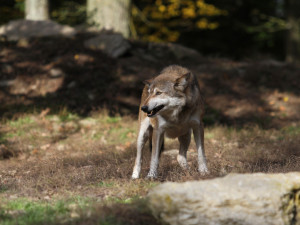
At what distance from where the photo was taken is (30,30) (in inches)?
675

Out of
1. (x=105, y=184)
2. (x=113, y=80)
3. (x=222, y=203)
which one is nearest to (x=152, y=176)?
(x=105, y=184)

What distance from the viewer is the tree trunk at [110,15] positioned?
1770 cm

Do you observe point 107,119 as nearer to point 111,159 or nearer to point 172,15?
point 111,159

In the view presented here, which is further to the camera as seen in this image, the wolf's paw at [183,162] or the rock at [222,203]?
the wolf's paw at [183,162]

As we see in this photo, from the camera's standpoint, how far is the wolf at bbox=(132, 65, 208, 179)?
6691 millimetres

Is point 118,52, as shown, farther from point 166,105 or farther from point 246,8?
point 246,8

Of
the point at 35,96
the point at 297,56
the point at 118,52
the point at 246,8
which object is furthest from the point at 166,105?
the point at 246,8

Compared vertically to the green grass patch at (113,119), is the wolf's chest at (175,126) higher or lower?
higher

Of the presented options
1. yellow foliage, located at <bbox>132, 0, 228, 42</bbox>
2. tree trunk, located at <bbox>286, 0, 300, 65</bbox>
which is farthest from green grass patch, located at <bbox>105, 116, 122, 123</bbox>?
tree trunk, located at <bbox>286, 0, 300, 65</bbox>

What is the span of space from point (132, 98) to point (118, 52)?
2.71 metres

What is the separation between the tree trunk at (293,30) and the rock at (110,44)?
1077 cm

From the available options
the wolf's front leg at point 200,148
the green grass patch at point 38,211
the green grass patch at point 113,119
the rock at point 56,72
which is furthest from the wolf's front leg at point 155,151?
the rock at point 56,72

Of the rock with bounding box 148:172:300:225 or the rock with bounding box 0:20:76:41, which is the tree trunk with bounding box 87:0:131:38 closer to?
the rock with bounding box 0:20:76:41

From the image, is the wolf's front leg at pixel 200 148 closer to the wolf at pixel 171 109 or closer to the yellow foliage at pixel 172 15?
the wolf at pixel 171 109
